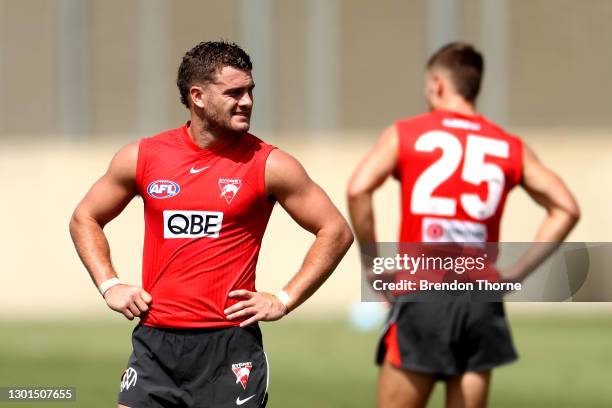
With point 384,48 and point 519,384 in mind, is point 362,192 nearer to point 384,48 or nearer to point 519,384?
point 519,384

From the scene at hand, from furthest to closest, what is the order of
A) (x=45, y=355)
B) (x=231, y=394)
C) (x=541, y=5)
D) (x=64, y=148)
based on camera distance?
1. (x=541, y=5)
2. (x=64, y=148)
3. (x=45, y=355)
4. (x=231, y=394)

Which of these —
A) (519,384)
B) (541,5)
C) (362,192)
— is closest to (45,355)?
(519,384)

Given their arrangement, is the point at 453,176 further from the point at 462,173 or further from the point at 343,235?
the point at 343,235

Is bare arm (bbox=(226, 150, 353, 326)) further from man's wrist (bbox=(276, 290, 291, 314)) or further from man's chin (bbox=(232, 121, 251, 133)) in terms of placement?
man's chin (bbox=(232, 121, 251, 133))

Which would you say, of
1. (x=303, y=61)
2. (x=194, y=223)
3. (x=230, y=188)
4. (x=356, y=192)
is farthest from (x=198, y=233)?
(x=303, y=61)

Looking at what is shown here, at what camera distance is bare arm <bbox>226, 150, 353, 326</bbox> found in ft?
20.3

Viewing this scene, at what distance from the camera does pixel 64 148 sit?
1872 centimetres

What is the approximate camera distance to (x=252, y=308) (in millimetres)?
6090

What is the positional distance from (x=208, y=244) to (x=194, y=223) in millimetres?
108

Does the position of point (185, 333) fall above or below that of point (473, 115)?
below

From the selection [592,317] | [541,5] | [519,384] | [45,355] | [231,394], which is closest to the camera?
[231,394]

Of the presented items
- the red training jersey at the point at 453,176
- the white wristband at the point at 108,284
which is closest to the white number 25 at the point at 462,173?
the red training jersey at the point at 453,176

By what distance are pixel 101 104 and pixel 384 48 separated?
4260 mm

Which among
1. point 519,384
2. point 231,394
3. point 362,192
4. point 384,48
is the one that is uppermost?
point 384,48
